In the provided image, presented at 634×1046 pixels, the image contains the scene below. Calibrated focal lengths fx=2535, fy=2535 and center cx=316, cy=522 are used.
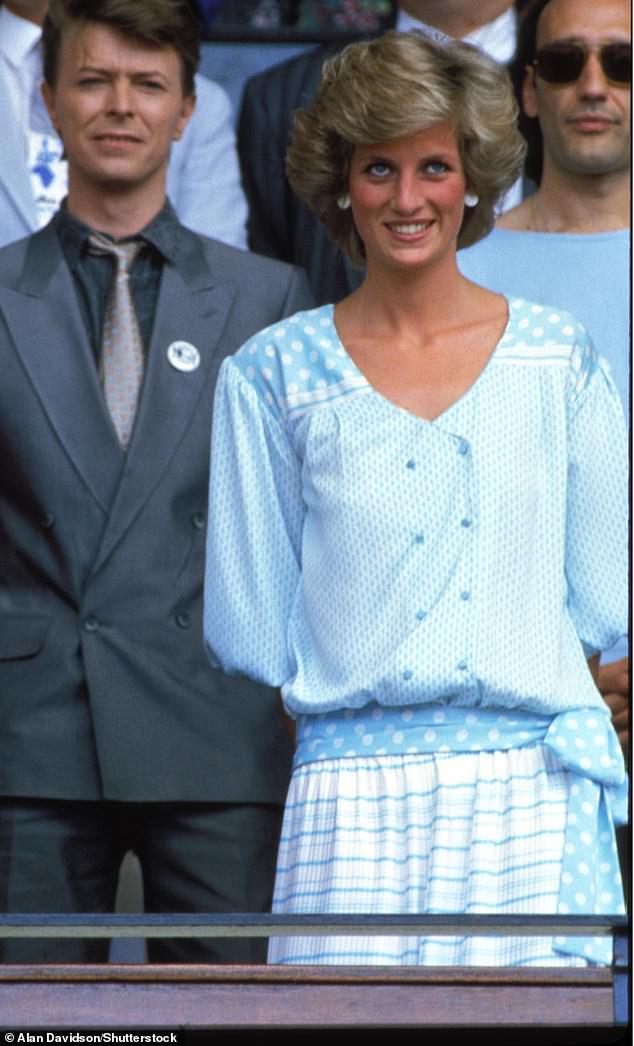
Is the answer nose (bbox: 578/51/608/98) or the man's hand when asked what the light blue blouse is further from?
nose (bbox: 578/51/608/98)

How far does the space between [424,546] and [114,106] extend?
1.04 m

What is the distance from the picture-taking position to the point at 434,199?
350 centimetres

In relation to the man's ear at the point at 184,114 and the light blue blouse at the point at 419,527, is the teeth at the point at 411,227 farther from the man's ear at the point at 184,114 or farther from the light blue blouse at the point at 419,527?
the man's ear at the point at 184,114

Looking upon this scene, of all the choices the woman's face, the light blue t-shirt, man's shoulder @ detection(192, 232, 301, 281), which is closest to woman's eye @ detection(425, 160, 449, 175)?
the woman's face

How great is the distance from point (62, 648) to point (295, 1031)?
973 mm

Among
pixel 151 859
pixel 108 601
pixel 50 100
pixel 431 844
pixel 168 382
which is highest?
pixel 50 100

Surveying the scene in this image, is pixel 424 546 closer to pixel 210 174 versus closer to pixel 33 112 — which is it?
pixel 210 174

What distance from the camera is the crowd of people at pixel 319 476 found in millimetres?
3348

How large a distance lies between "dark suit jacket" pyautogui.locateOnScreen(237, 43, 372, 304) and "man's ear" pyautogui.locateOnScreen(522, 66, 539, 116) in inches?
13.5

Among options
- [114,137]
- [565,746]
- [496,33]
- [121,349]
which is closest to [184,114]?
[114,137]

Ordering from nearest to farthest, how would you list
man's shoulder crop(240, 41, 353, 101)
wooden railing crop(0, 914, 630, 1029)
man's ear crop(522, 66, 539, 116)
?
1. wooden railing crop(0, 914, 630, 1029)
2. man's ear crop(522, 66, 539, 116)
3. man's shoulder crop(240, 41, 353, 101)

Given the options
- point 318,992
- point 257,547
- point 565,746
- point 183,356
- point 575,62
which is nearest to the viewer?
point 318,992

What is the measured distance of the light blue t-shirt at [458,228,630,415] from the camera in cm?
397

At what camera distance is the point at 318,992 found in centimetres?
308
